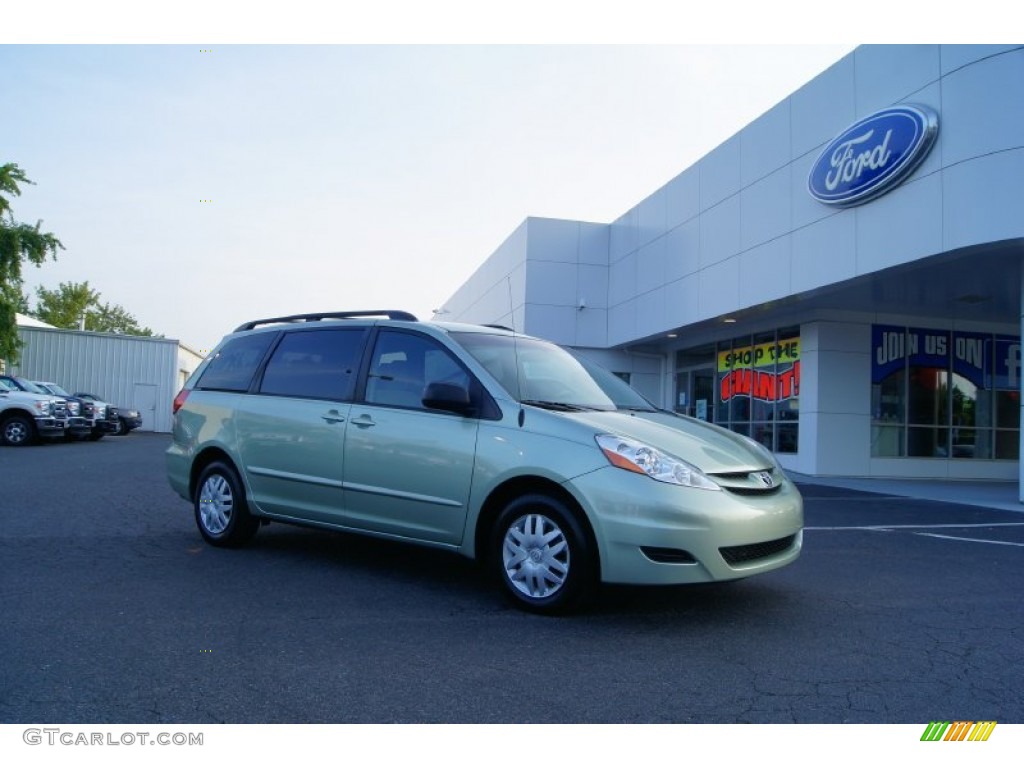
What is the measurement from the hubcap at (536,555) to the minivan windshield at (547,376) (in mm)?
749

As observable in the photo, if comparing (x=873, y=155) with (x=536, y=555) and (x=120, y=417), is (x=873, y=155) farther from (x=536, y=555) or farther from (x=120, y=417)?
(x=120, y=417)

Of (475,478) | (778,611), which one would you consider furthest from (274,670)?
(778,611)

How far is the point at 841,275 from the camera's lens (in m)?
13.6

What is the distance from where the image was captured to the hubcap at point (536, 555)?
14.6 ft

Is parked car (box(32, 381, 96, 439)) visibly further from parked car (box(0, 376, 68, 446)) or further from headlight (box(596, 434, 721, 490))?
headlight (box(596, 434, 721, 490))

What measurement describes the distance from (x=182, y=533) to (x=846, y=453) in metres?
13.6

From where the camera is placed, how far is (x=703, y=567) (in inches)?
167

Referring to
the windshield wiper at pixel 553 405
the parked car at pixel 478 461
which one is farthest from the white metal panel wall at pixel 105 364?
the windshield wiper at pixel 553 405

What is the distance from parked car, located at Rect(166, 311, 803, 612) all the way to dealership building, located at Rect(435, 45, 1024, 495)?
5.67 metres

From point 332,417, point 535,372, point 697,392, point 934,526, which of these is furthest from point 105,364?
point 535,372

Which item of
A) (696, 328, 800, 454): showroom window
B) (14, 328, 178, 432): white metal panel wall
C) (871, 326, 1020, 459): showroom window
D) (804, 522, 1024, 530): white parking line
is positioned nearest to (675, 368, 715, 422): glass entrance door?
(696, 328, 800, 454): showroom window

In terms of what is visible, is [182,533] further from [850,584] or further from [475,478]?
[850,584]

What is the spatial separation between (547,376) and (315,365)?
5.81 feet

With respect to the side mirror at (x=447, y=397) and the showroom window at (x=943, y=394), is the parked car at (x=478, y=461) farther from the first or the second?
the showroom window at (x=943, y=394)
